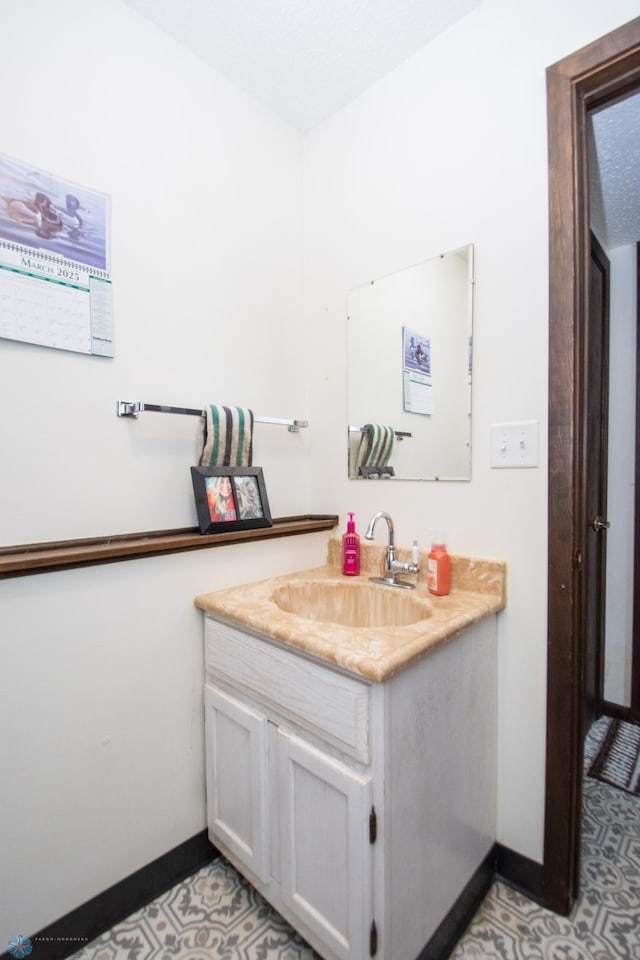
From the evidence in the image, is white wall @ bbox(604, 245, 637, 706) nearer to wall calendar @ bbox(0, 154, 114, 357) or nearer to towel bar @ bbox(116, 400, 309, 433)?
towel bar @ bbox(116, 400, 309, 433)

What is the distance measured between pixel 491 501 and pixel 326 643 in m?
0.64

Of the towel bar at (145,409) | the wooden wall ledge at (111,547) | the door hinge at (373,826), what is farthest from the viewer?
the towel bar at (145,409)

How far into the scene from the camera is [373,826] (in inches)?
33.0

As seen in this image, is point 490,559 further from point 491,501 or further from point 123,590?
point 123,590

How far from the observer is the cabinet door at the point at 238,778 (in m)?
1.07

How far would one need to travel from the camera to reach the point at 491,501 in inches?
48.9

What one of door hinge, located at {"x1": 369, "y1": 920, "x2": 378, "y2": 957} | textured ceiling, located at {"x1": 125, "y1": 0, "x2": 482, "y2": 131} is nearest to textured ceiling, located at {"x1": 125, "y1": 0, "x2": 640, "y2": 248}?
textured ceiling, located at {"x1": 125, "y1": 0, "x2": 482, "y2": 131}

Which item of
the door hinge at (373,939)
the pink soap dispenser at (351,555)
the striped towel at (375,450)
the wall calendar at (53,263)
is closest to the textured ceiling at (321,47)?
the wall calendar at (53,263)

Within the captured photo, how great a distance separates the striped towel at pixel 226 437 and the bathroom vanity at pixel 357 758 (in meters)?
0.42

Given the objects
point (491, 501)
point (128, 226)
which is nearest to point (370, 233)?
point (128, 226)

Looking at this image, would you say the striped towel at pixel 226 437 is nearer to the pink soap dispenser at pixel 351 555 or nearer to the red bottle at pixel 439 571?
the pink soap dispenser at pixel 351 555

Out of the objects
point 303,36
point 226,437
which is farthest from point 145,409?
point 303,36

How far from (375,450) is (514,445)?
0.48m

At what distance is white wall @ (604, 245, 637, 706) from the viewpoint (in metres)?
2.01
